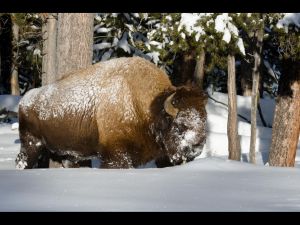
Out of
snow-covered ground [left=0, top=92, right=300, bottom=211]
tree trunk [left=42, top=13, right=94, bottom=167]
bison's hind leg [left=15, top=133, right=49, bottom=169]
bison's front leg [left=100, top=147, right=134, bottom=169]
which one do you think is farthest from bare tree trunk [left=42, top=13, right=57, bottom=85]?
snow-covered ground [left=0, top=92, right=300, bottom=211]

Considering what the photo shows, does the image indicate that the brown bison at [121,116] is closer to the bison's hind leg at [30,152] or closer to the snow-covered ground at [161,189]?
the bison's hind leg at [30,152]

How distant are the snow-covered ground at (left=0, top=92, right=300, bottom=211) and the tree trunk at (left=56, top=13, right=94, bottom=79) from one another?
11.9ft

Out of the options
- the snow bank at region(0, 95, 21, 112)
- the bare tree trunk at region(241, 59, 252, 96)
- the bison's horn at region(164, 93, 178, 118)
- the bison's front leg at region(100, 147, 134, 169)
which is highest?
the bison's horn at region(164, 93, 178, 118)

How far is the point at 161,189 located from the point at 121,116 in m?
3.32

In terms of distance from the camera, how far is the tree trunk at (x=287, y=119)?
445 inches

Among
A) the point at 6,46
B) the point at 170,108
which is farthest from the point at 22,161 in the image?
the point at 6,46

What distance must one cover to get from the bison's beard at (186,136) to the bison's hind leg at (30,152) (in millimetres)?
2066

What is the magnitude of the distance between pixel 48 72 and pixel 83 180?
24.4 ft

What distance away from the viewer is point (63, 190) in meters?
4.11

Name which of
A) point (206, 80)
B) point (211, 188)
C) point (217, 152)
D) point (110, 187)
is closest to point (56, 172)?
point (110, 187)

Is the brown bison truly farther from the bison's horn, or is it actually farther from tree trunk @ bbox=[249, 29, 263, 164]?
tree trunk @ bbox=[249, 29, 263, 164]

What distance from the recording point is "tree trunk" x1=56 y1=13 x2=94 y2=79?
919 centimetres

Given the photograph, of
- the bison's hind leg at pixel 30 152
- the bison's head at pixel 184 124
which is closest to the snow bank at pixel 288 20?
the bison's head at pixel 184 124
